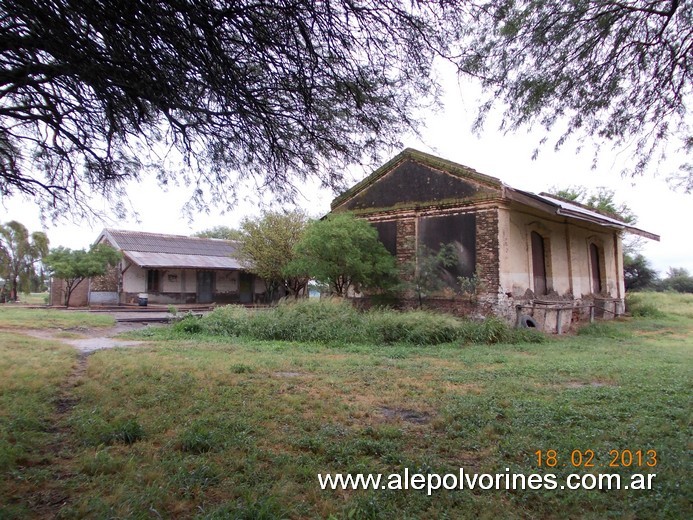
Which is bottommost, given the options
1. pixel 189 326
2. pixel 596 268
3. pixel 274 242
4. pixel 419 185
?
pixel 189 326

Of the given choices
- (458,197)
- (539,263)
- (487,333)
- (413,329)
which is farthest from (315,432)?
(539,263)

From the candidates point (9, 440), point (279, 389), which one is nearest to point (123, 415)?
point (9, 440)

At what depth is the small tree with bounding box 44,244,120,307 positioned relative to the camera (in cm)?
2321

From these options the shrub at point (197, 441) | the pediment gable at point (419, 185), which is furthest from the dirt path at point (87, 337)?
the pediment gable at point (419, 185)

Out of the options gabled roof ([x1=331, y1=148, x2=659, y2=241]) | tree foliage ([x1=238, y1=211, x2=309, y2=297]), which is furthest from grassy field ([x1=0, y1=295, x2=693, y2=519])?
tree foliage ([x1=238, y1=211, x2=309, y2=297])

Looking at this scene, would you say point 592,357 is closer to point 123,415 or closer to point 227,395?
point 227,395

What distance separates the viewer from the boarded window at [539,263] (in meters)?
15.7

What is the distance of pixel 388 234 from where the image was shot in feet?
54.7

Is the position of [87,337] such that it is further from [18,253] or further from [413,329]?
[18,253]

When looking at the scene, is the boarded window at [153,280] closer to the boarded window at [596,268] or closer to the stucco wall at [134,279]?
the stucco wall at [134,279]

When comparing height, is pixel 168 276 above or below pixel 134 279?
above

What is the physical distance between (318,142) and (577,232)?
52.9ft

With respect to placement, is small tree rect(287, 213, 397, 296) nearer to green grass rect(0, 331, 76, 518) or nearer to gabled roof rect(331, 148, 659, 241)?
gabled roof rect(331, 148, 659, 241)

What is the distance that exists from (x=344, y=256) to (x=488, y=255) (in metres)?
4.56
